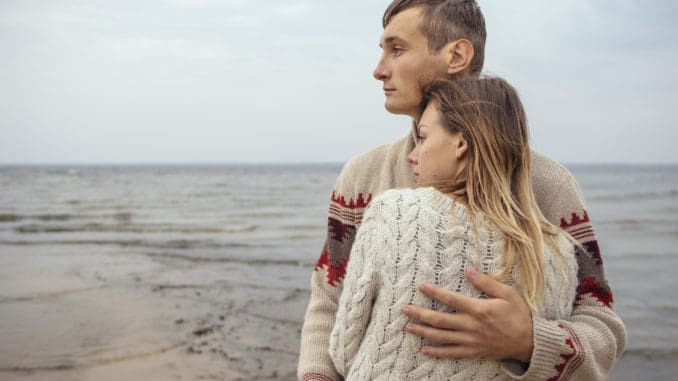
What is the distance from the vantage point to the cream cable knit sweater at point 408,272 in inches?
59.3

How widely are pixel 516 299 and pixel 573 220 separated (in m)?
0.56

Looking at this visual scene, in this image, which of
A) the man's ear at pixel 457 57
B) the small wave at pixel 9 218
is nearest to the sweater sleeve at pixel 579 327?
the man's ear at pixel 457 57

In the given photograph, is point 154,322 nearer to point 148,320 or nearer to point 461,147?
point 148,320

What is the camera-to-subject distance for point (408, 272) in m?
1.51

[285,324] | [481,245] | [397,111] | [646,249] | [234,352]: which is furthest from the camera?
[646,249]

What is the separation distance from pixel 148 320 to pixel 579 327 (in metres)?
4.99

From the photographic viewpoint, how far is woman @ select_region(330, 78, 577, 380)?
1513 mm

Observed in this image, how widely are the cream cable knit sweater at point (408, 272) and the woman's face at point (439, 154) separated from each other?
11 centimetres

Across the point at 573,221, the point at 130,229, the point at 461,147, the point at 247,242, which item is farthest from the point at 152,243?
the point at 461,147

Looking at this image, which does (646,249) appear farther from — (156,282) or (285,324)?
(156,282)

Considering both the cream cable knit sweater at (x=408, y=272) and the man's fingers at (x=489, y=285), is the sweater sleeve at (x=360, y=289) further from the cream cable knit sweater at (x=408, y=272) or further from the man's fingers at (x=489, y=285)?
the man's fingers at (x=489, y=285)

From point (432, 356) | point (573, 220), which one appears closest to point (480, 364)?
point (432, 356)

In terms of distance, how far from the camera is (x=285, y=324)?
19.5ft

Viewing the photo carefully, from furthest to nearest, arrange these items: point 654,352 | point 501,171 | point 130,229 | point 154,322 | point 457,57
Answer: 1. point 130,229
2. point 154,322
3. point 654,352
4. point 457,57
5. point 501,171
